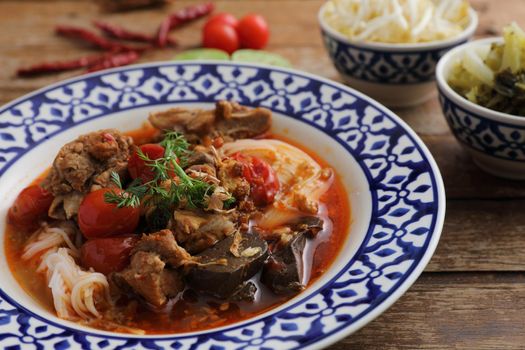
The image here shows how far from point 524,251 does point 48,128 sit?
161 inches

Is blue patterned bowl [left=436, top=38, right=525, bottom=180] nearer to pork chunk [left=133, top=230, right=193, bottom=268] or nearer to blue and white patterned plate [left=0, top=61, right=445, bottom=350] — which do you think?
blue and white patterned plate [left=0, top=61, right=445, bottom=350]

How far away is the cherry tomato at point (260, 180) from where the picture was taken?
4957 mm

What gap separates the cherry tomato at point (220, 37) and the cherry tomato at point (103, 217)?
3.84 m

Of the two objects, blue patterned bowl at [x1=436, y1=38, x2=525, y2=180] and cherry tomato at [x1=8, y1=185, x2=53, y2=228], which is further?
blue patterned bowl at [x1=436, y1=38, x2=525, y2=180]

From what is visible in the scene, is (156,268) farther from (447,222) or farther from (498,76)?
(498,76)

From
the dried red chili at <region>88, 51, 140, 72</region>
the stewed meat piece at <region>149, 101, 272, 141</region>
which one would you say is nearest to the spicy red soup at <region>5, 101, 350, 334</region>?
the stewed meat piece at <region>149, 101, 272, 141</region>

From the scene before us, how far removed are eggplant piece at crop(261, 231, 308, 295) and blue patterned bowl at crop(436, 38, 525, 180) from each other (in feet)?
6.46

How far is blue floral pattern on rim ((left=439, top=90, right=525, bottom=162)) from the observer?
5.13m

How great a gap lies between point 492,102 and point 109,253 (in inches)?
136

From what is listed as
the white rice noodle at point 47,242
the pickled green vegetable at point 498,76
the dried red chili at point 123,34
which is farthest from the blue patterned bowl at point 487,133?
the dried red chili at point 123,34

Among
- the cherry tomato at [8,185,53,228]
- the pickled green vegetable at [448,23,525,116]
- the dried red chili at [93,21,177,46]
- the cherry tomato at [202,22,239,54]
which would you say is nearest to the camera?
the cherry tomato at [8,185,53,228]

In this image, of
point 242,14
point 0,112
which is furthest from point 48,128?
point 242,14

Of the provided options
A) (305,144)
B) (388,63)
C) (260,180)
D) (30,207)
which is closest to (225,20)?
(388,63)

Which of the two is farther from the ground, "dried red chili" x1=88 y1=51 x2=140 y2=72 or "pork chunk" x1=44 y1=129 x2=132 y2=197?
"pork chunk" x1=44 y1=129 x2=132 y2=197
